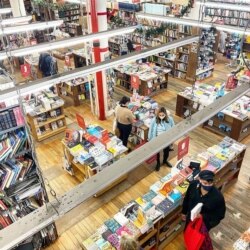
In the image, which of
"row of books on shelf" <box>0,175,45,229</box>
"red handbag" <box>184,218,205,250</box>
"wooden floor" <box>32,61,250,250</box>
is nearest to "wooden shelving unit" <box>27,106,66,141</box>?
"wooden floor" <box>32,61,250,250</box>

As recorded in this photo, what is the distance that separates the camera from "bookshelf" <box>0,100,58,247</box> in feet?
15.1

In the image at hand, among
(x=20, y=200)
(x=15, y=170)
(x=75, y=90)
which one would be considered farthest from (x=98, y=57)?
(x=20, y=200)

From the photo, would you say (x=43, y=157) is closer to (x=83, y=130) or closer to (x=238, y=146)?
(x=83, y=130)

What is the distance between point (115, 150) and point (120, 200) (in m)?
1.07

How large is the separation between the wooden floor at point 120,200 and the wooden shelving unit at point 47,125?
8.9 inches

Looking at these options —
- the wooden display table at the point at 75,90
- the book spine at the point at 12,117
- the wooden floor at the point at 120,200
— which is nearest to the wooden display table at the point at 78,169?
the wooden floor at the point at 120,200

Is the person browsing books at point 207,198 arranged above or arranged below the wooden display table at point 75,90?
above

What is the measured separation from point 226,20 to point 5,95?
1382 centimetres

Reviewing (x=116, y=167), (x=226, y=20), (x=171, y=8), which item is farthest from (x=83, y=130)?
(x=226, y=20)

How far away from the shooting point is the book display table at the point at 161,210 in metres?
4.18

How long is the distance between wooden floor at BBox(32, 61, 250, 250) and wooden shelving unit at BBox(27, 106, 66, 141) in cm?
23

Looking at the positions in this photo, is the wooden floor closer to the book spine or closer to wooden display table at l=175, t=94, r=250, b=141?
wooden display table at l=175, t=94, r=250, b=141

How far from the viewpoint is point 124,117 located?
6523 millimetres

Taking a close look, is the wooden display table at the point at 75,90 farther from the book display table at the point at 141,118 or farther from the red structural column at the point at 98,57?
the book display table at the point at 141,118
